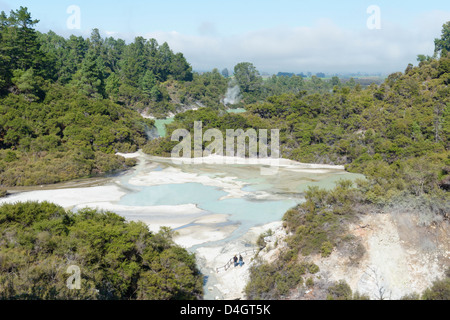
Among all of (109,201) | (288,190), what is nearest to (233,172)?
(288,190)

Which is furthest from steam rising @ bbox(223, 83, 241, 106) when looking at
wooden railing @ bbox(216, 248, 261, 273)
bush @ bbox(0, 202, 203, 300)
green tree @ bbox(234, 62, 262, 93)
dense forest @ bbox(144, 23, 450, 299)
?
bush @ bbox(0, 202, 203, 300)

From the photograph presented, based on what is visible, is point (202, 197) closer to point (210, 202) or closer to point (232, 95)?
point (210, 202)

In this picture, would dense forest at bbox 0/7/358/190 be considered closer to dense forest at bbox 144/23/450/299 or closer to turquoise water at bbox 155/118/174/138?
turquoise water at bbox 155/118/174/138

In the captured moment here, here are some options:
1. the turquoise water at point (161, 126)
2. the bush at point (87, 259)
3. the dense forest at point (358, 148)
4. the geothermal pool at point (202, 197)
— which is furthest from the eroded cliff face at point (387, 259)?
the turquoise water at point (161, 126)

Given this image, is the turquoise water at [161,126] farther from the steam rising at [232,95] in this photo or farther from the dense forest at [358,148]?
the steam rising at [232,95]

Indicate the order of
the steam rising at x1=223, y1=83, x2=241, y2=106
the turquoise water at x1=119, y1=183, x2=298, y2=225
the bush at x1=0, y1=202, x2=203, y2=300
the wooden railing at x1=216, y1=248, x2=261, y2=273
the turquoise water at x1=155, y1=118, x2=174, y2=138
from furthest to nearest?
the steam rising at x1=223, y1=83, x2=241, y2=106 → the turquoise water at x1=155, y1=118, x2=174, y2=138 → the turquoise water at x1=119, y1=183, x2=298, y2=225 → the wooden railing at x1=216, y1=248, x2=261, y2=273 → the bush at x1=0, y1=202, x2=203, y2=300

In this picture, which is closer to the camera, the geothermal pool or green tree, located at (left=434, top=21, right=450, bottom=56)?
the geothermal pool
